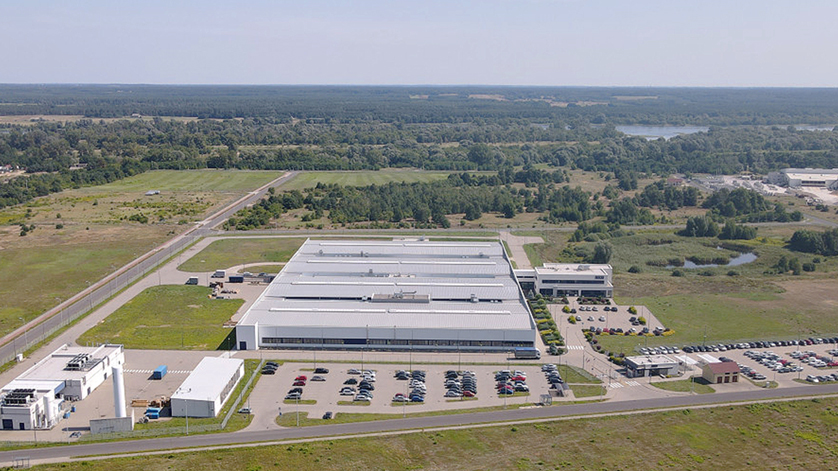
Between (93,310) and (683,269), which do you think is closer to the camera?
(93,310)

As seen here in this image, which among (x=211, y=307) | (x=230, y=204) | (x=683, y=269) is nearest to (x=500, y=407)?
(x=211, y=307)

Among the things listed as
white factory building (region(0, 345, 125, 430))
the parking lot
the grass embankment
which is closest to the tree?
the parking lot

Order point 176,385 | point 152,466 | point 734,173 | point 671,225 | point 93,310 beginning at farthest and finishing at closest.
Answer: point 734,173, point 671,225, point 93,310, point 176,385, point 152,466

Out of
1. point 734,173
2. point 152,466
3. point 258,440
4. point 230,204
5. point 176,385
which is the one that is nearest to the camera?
point 152,466

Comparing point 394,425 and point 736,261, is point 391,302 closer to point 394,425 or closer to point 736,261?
point 394,425

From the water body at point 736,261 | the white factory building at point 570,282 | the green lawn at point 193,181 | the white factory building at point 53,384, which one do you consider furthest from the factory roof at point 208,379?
the green lawn at point 193,181

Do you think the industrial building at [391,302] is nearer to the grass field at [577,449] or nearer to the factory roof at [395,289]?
the factory roof at [395,289]

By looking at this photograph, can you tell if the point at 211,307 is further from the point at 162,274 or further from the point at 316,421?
the point at 316,421
